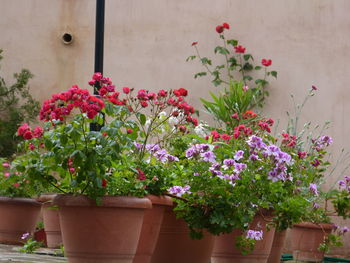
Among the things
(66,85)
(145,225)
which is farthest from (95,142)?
(66,85)

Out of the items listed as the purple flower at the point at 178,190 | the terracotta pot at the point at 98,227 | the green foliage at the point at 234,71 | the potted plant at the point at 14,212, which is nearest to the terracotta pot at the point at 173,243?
the purple flower at the point at 178,190

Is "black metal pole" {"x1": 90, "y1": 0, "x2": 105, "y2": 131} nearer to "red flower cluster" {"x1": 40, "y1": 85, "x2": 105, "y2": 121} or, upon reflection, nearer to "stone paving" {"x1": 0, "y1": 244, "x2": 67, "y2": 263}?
"stone paving" {"x1": 0, "y1": 244, "x2": 67, "y2": 263}

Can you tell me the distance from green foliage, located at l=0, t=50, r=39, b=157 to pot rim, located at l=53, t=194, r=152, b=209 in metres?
5.14

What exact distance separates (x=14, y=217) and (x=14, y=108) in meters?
2.70

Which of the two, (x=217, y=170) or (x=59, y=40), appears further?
(x=59, y=40)

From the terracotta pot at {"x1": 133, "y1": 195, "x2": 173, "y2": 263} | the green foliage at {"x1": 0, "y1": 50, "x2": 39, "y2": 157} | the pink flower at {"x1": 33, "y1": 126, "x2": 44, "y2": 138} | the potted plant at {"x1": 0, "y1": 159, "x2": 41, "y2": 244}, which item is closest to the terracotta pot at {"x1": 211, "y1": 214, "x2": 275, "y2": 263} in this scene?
the terracotta pot at {"x1": 133, "y1": 195, "x2": 173, "y2": 263}

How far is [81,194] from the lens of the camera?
3.16 metres

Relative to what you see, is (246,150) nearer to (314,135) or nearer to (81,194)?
(81,194)

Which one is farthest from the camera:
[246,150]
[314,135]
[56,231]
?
[314,135]

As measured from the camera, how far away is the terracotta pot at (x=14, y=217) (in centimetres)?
591

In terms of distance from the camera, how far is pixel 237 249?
404 cm

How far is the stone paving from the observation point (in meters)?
4.42

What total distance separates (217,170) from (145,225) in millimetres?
447

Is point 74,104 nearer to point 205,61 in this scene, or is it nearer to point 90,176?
point 90,176
